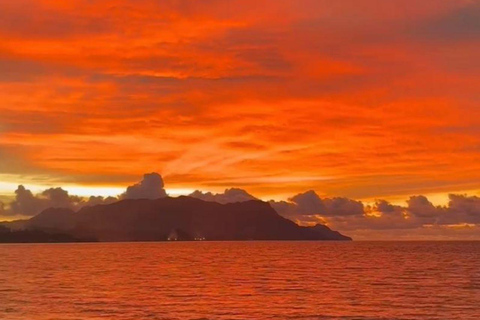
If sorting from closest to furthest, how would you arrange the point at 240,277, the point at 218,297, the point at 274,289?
the point at 218,297 → the point at 274,289 → the point at 240,277

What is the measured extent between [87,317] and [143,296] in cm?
2051

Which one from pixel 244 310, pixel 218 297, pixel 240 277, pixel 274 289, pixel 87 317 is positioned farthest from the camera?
pixel 240 277

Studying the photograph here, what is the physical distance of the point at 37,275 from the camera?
12212 cm

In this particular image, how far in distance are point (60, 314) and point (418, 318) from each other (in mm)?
35354

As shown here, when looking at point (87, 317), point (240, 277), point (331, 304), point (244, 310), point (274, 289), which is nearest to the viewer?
point (87, 317)

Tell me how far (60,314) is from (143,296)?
1941cm

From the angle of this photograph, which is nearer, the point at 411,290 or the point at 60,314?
the point at 60,314

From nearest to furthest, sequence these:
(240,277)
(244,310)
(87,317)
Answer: (87,317) < (244,310) < (240,277)

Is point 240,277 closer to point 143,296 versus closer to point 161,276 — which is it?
point 161,276

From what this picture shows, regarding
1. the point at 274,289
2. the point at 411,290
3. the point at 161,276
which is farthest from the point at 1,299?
the point at 411,290

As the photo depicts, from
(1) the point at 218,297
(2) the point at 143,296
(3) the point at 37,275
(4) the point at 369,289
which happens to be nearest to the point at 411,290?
(4) the point at 369,289

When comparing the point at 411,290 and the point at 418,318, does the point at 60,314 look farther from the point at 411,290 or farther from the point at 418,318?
the point at 411,290

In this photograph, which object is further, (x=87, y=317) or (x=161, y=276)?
(x=161, y=276)

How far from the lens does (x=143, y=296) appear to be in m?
85.2
